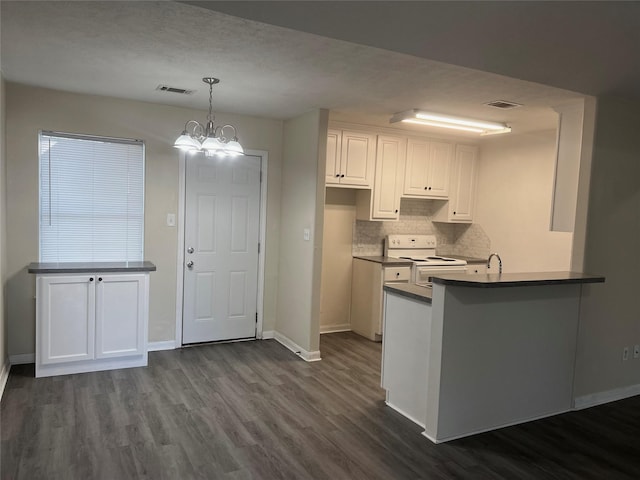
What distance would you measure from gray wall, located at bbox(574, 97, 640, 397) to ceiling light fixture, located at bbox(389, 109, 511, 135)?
1.17m

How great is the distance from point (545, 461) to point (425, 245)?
11.5ft

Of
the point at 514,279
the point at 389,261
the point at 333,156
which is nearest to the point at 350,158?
the point at 333,156

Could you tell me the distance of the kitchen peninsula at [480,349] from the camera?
9.58 ft

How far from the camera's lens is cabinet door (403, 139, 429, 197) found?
556cm

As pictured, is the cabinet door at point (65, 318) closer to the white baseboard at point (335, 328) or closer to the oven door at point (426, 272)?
the white baseboard at point (335, 328)

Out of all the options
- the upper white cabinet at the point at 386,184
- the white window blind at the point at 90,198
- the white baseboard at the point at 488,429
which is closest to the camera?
the white baseboard at the point at 488,429

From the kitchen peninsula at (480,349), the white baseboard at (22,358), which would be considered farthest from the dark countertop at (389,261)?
the white baseboard at (22,358)

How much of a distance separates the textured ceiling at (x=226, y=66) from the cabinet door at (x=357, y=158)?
69 cm

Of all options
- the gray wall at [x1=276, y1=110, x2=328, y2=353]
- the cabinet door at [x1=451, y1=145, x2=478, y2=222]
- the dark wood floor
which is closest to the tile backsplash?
the cabinet door at [x1=451, y1=145, x2=478, y2=222]

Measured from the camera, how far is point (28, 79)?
12.0 feet

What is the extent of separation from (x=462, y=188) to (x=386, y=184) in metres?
1.16

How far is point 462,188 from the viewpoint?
19.5 ft

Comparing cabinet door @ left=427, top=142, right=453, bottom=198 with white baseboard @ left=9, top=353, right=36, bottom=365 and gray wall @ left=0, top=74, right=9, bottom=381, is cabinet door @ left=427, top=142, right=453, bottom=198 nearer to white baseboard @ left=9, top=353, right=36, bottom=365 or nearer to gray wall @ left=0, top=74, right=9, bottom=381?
gray wall @ left=0, top=74, right=9, bottom=381

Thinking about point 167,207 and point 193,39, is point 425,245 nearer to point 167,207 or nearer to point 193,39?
point 167,207
